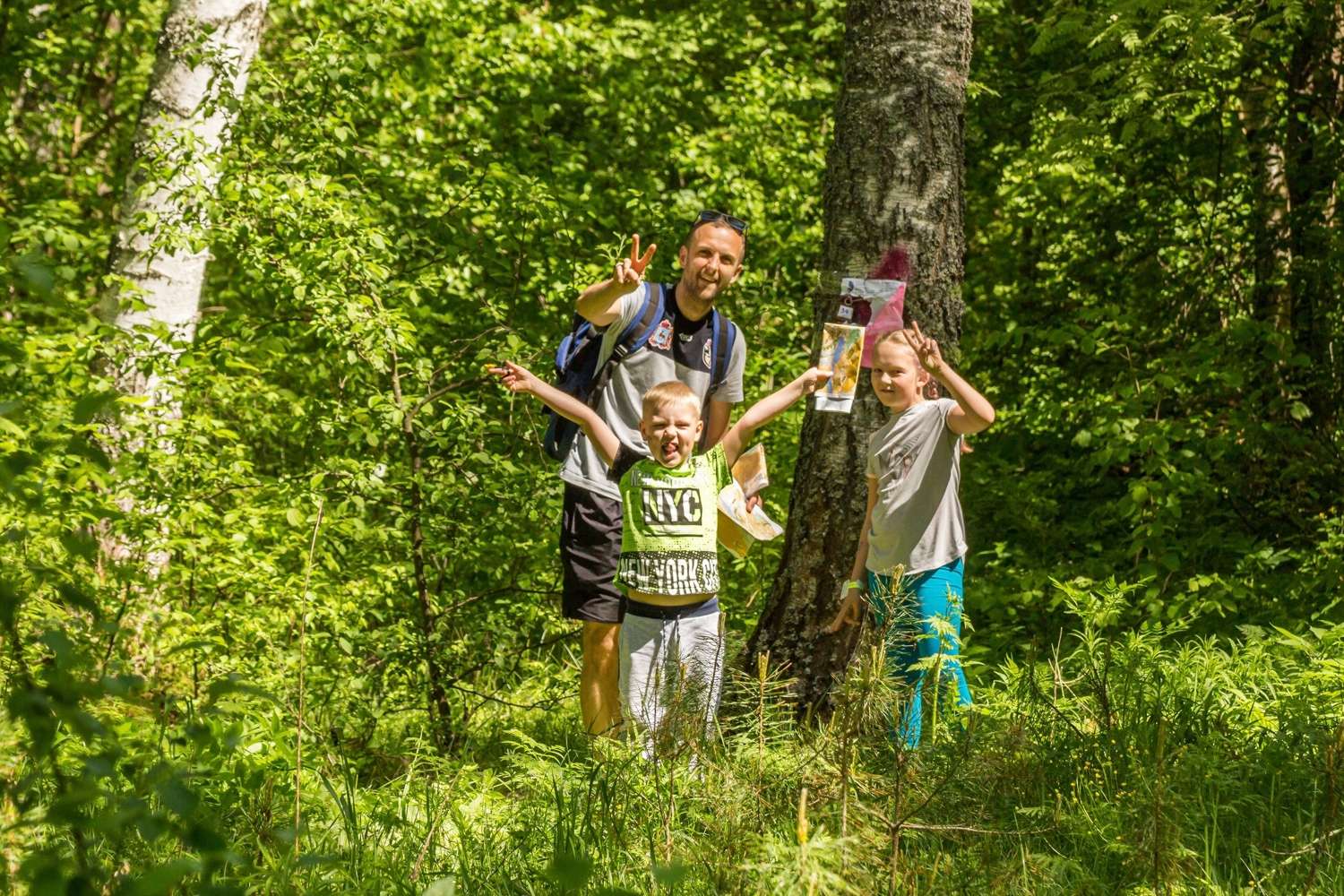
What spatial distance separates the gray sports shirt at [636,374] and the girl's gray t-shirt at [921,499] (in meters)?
0.80

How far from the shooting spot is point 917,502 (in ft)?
13.4

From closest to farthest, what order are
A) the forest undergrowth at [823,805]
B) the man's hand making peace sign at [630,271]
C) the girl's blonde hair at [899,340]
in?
the forest undergrowth at [823,805]
the man's hand making peace sign at [630,271]
the girl's blonde hair at [899,340]

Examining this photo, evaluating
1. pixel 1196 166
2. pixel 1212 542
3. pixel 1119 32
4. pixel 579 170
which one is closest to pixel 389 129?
pixel 579 170

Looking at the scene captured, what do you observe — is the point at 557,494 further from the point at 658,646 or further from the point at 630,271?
the point at 630,271

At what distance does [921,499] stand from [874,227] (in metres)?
1.03

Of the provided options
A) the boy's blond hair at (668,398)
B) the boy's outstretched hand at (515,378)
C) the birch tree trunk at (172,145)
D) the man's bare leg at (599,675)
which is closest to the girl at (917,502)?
the boy's blond hair at (668,398)

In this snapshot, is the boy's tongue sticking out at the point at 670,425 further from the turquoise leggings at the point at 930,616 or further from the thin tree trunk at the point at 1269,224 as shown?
the thin tree trunk at the point at 1269,224

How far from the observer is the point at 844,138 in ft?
14.7

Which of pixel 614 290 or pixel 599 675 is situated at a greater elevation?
pixel 614 290

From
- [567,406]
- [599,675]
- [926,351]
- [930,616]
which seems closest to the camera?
[926,351]

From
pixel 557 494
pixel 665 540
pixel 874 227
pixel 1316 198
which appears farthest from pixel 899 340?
pixel 1316 198

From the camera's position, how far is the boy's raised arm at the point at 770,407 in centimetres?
420

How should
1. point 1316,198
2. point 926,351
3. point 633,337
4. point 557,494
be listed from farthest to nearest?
point 1316,198, point 557,494, point 633,337, point 926,351

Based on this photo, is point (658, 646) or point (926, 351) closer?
point (926, 351)
